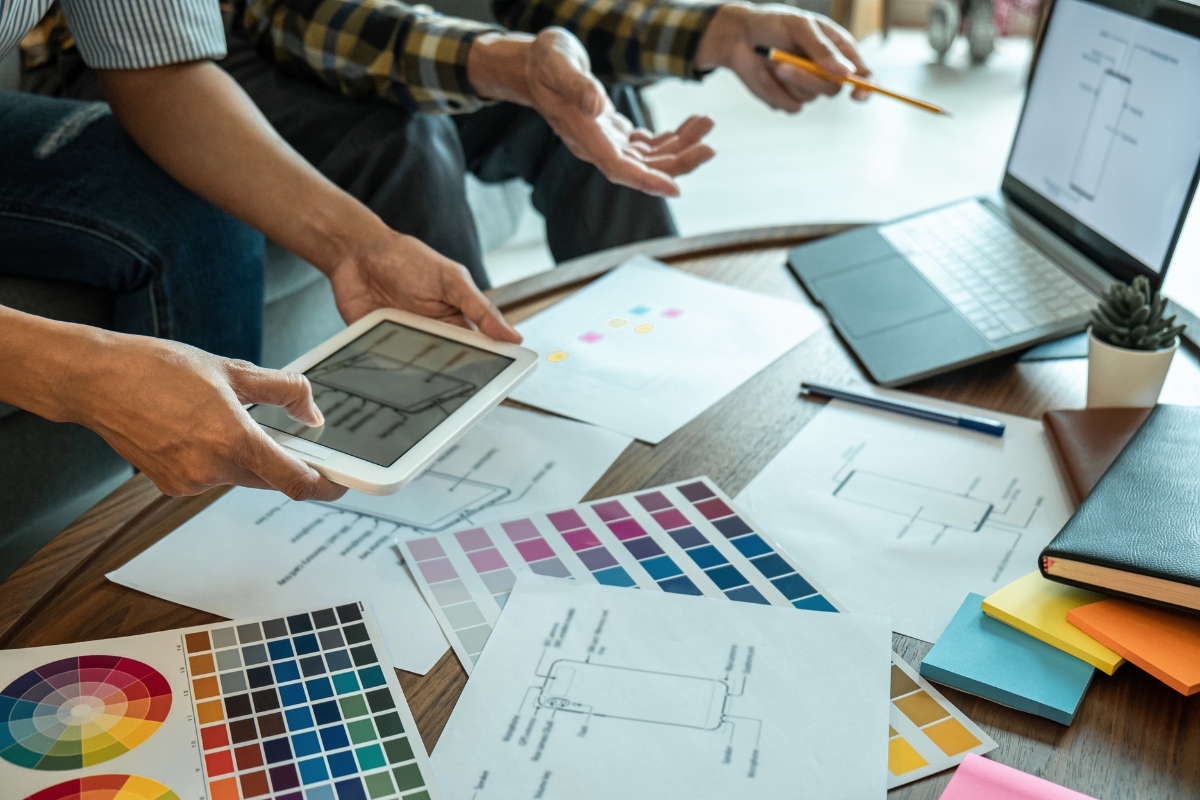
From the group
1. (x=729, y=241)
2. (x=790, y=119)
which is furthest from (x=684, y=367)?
(x=790, y=119)

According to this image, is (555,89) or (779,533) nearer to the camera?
(779,533)

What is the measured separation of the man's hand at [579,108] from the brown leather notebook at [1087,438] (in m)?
0.41

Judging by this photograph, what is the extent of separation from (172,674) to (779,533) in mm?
368

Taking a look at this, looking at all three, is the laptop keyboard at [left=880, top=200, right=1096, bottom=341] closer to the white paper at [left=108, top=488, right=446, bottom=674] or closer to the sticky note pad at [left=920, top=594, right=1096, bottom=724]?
the sticky note pad at [left=920, top=594, right=1096, bottom=724]

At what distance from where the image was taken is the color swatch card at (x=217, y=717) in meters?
0.45

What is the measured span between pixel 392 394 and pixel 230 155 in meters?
0.39

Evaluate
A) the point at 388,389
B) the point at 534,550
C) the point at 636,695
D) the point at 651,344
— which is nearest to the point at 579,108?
the point at 651,344

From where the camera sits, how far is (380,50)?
1.15 m

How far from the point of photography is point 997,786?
442mm

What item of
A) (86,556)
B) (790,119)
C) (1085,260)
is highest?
(1085,260)

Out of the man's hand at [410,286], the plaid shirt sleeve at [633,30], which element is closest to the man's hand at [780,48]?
the plaid shirt sleeve at [633,30]

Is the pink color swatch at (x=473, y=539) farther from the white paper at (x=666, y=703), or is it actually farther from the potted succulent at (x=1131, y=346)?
the potted succulent at (x=1131, y=346)

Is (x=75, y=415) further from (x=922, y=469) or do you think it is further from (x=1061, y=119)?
(x=1061, y=119)

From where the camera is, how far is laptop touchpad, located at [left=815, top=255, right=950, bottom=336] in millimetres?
862
